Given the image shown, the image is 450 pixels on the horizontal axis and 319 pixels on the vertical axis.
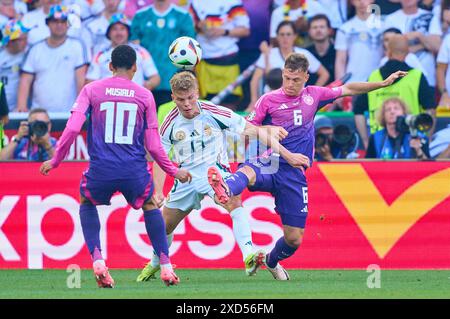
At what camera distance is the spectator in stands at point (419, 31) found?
1627 centimetres

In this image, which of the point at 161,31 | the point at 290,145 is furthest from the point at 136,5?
the point at 290,145

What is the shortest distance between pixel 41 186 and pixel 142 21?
366 cm

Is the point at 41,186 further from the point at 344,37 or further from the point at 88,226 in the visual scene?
the point at 344,37

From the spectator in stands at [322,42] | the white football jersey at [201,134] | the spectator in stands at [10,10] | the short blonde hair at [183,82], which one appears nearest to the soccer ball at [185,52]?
the white football jersey at [201,134]

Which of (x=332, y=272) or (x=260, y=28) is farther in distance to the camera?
(x=260, y=28)

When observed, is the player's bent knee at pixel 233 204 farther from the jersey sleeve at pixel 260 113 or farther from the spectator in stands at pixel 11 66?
the spectator in stands at pixel 11 66

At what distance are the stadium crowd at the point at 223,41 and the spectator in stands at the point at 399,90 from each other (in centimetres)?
18

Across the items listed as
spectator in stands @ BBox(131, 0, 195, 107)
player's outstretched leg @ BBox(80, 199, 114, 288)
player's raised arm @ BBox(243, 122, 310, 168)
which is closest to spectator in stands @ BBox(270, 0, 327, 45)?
spectator in stands @ BBox(131, 0, 195, 107)

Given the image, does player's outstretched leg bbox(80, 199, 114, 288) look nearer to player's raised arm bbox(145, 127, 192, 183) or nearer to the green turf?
the green turf

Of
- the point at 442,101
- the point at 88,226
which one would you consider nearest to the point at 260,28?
the point at 442,101

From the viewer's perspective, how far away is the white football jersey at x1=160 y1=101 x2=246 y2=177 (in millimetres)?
11430

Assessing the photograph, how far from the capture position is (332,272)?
12.8 m

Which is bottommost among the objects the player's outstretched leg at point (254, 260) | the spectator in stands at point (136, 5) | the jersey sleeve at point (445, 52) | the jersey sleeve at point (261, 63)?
the player's outstretched leg at point (254, 260)

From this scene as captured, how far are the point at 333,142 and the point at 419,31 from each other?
2.79m
